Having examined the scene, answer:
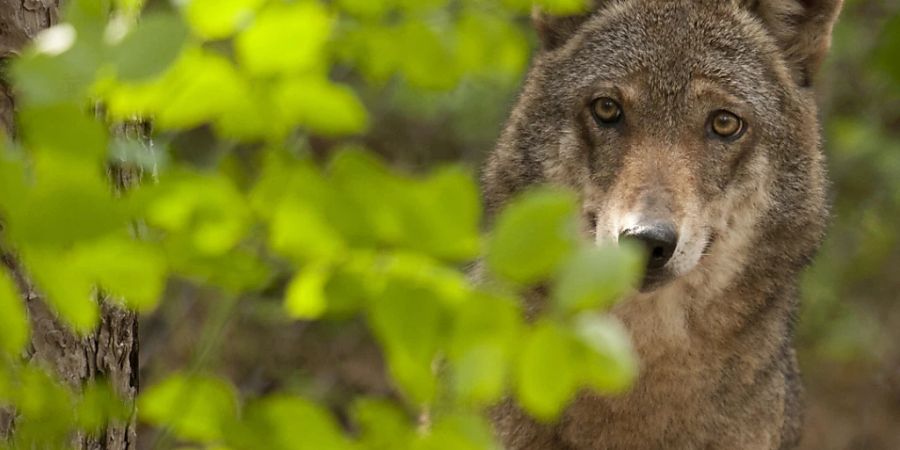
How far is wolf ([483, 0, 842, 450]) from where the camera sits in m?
3.96

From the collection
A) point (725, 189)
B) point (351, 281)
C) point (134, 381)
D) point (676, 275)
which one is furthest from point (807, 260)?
point (351, 281)

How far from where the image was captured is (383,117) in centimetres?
860

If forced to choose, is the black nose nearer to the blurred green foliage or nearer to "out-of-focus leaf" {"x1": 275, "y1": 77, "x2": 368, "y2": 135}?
the blurred green foliage

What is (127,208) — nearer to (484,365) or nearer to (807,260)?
(484,365)

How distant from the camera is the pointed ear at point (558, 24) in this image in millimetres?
4465

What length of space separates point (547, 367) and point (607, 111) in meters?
2.79

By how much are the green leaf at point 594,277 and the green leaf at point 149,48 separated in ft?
1.66

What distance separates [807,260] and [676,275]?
902 mm

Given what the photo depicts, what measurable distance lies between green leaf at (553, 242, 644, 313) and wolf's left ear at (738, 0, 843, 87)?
3.43 m

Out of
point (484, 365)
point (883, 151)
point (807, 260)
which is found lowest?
point (883, 151)

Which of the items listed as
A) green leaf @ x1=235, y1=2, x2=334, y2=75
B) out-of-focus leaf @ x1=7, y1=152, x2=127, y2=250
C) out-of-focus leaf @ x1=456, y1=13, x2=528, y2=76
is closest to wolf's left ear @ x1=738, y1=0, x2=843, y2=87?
out-of-focus leaf @ x1=456, y1=13, x2=528, y2=76

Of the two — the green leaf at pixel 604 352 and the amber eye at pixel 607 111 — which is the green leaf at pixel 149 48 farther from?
the amber eye at pixel 607 111

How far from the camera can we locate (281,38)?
150 centimetres

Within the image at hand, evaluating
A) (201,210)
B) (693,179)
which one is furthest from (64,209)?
(693,179)
